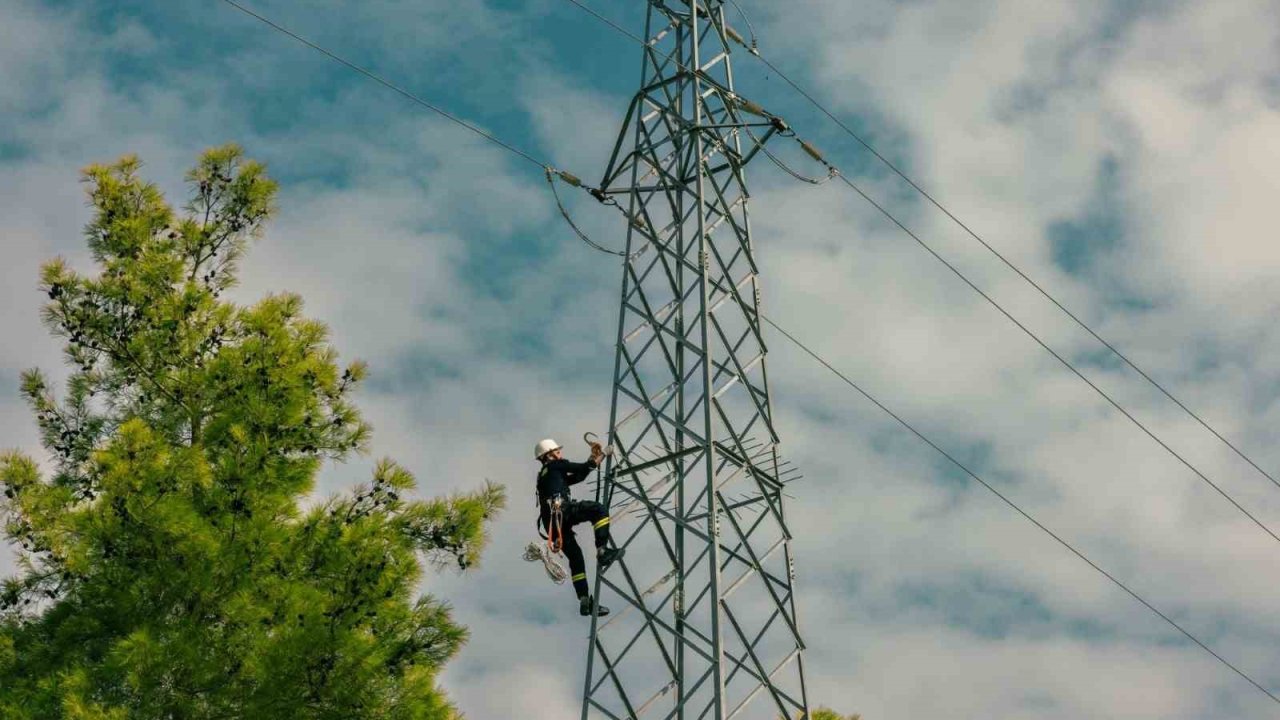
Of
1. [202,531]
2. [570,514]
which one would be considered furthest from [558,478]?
[202,531]

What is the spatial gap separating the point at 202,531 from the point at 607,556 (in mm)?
3027

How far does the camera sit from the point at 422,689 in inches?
441

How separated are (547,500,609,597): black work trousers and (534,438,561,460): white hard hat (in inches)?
23.1

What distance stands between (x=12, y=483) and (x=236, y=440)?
5.83ft

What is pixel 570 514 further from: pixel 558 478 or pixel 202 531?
pixel 202 531

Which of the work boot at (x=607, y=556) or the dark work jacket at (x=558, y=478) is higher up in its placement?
the dark work jacket at (x=558, y=478)

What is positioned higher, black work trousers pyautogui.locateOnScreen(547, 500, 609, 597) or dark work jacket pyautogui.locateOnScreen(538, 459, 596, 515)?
dark work jacket pyautogui.locateOnScreen(538, 459, 596, 515)

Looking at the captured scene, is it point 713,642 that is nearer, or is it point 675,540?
point 713,642

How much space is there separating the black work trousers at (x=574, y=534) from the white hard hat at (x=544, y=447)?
0.59m

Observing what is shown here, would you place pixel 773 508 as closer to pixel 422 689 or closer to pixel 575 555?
pixel 575 555

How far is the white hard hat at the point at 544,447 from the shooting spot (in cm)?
1222

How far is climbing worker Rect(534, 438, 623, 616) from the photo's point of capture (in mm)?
11461

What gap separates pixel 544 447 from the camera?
12250 mm

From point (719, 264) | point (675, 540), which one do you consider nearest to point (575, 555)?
point (675, 540)
